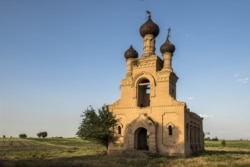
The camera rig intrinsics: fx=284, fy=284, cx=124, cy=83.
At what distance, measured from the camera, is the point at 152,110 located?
3041 centimetres

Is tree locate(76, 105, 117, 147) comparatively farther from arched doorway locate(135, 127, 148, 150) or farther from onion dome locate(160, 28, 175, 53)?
onion dome locate(160, 28, 175, 53)

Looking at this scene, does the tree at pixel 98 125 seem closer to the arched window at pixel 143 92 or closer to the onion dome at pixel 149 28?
the arched window at pixel 143 92

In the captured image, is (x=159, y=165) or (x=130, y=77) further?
(x=130, y=77)

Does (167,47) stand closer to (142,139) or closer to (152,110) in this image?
(152,110)

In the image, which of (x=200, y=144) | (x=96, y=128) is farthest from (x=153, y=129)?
(x=200, y=144)

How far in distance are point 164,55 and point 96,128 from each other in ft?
37.7

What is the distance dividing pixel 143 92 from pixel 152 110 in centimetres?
409

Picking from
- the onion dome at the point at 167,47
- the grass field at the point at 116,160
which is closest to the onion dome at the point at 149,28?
the onion dome at the point at 167,47

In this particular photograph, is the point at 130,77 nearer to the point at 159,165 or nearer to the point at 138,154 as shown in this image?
the point at 138,154

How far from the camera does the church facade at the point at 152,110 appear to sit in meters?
29.0

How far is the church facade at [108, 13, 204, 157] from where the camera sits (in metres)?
29.0

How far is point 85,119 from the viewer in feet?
102

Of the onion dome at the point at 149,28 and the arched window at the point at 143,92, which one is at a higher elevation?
the onion dome at the point at 149,28

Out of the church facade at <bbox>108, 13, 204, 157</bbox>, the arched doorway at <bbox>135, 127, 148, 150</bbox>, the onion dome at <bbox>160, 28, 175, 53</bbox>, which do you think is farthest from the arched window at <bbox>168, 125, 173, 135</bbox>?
the onion dome at <bbox>160, 28, 175, 53</bbox>
